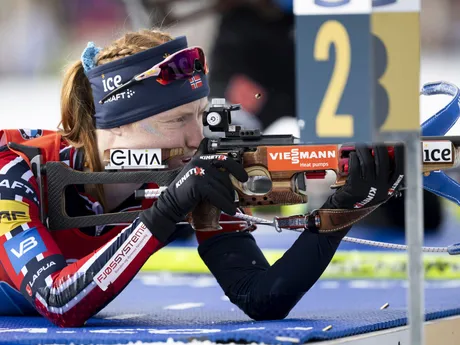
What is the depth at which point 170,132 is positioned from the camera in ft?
10.2

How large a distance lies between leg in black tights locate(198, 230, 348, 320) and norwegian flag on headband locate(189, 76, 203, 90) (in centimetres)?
51

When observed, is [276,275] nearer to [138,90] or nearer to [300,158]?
[300,158]

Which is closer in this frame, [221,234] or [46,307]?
[46,307]

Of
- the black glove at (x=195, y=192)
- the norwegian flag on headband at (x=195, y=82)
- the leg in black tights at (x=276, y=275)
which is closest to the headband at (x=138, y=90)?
the norwegian flag on headband at (x=195, y=82)

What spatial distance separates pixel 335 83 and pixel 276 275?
105cm

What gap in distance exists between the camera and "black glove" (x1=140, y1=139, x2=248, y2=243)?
279cm

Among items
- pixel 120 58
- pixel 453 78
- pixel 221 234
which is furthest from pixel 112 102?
pixel 453 78

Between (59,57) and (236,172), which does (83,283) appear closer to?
(236,172)

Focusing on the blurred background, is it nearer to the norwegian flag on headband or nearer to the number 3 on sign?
the norwegian flag on headband

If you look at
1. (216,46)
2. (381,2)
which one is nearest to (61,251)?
(381,2)

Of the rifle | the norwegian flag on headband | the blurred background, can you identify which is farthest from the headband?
the blurred background

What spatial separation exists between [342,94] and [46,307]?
121 cm

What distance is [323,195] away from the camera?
18.2 feet

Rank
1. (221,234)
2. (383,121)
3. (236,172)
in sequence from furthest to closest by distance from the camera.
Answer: (221,234), (236,172), (383,121)
